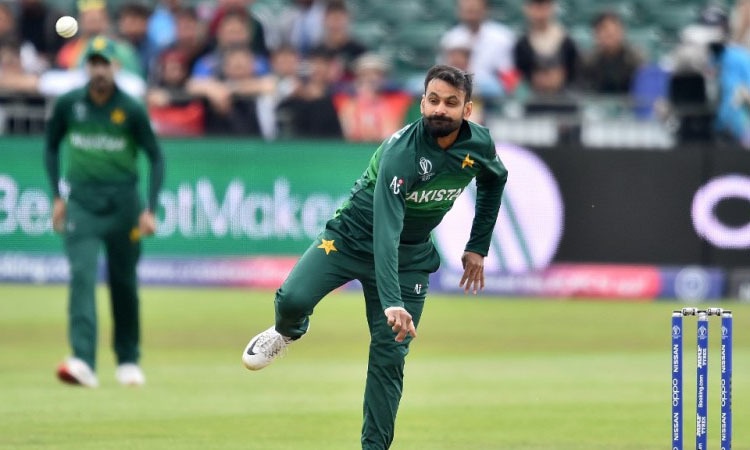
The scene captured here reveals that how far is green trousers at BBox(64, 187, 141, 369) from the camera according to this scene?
1191 cm

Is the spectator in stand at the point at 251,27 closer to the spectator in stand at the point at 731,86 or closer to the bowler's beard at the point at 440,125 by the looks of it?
the spectator in stand at the point at 731,86

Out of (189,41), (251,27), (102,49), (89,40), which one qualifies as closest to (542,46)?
(251,27)

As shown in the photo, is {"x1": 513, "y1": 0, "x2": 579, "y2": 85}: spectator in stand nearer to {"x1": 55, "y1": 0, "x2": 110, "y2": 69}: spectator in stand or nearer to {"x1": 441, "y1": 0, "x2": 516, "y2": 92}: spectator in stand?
{"x1": 441, "y1": 0, "x2": 516, "y2": 92}: spectator in stand

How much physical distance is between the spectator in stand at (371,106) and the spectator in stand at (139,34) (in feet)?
8.85

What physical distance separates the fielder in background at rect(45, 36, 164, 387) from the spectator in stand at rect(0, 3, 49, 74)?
808 cm

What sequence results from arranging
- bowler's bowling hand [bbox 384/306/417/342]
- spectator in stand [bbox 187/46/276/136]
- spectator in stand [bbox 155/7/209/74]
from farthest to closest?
spectator in stand [bbox 155/7/209/74] → spectator in stand [bbox 187/46/276/136] → bowler's bowling hand [bbox 384/306/417/342]

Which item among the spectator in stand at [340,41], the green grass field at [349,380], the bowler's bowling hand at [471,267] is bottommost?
the green grass field at [349,380]

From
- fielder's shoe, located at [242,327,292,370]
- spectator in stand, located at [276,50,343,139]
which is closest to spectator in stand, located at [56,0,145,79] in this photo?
spectator in stand, located at [276,50,343,139]

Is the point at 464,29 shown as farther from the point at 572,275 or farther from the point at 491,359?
the point at 491,359

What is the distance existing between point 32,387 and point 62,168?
6.86 metres

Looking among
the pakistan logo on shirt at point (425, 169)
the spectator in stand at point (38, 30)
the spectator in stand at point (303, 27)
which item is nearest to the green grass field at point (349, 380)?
the pakistan logo on shirt at point (425, 169)

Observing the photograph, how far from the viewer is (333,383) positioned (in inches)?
496

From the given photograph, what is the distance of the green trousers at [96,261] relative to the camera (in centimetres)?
1191

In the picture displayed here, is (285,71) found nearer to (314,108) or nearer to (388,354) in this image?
(314,108)
